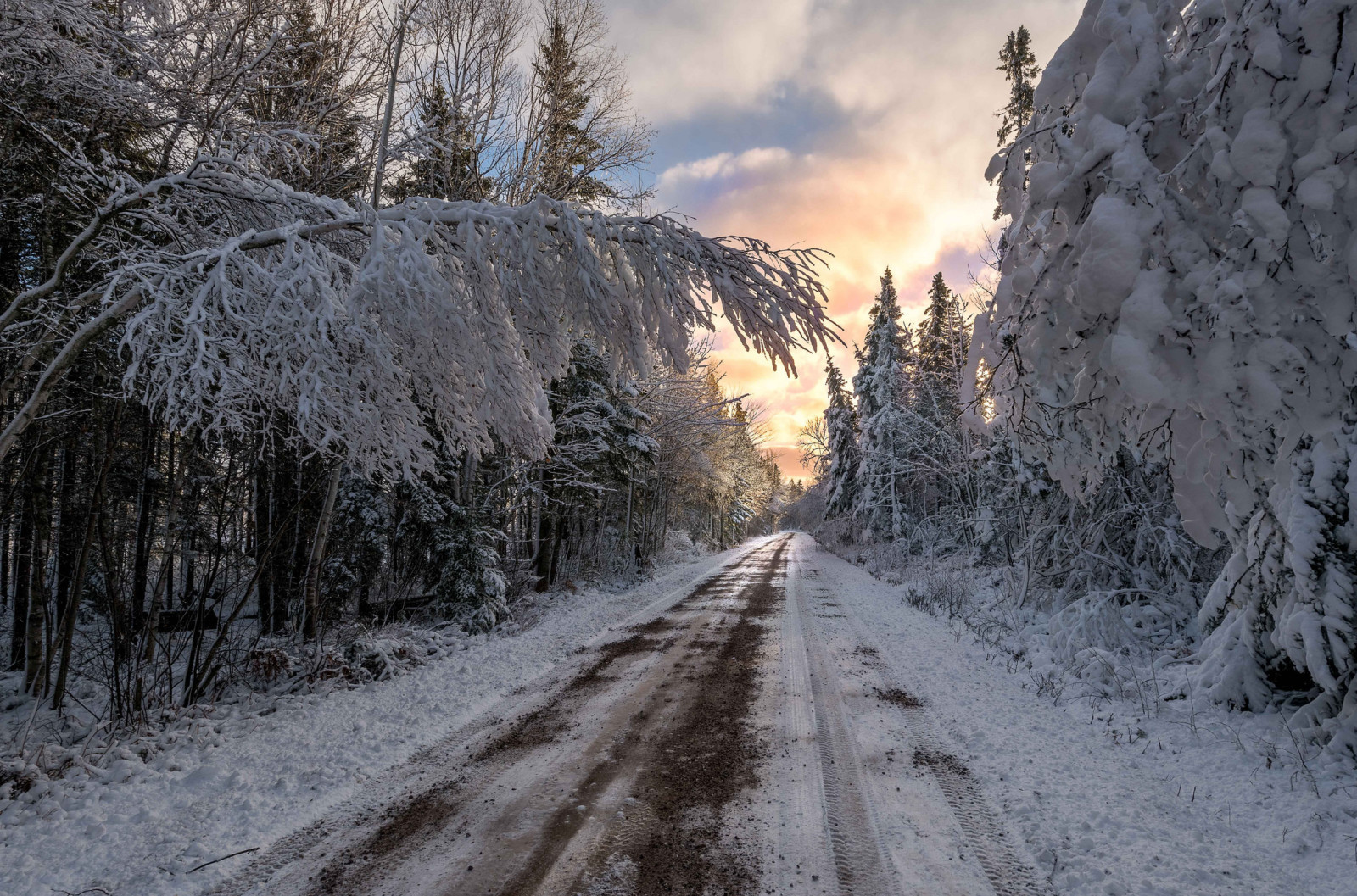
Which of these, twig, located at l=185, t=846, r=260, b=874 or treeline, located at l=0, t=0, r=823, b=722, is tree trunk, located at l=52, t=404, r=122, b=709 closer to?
treeline, located at l=0, t=0, r=823, b=722

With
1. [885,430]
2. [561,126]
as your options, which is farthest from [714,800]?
[885,430]

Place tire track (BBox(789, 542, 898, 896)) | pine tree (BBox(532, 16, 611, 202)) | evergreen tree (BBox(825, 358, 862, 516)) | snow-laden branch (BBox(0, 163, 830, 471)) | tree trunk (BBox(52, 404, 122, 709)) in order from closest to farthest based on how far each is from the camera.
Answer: tire track (BBox(789, 542, 898, 896)) < snow-laden branch (BBox(0, 163, 830, 471)) < tree trunk (BBox(52, 404, 122, 709)) < pine tree (BBox(532, 16, 611, 202)) < evergreen tree (BBox(825, 358, 862, 516))

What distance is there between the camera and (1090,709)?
5.64 m

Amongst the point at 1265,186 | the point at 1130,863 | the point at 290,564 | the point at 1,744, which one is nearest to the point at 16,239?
the point at 290,564

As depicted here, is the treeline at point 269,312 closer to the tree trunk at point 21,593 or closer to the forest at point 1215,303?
the tree trunk at point 21,593

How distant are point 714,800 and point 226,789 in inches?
Result: 139

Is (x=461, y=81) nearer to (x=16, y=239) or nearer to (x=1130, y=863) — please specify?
(x=16, y=239)

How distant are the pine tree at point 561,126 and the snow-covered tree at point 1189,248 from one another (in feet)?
32.6

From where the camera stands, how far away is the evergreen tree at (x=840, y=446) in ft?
119

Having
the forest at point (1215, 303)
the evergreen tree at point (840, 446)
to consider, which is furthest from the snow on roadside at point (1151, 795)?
the evergreen tree at point (840, 446)

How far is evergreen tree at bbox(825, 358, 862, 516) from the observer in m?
36.4

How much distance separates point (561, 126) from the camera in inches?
467

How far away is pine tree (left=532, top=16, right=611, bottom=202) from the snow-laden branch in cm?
806

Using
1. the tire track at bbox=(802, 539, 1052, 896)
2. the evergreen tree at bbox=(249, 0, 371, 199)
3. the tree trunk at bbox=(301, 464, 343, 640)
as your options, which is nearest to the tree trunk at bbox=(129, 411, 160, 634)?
the tree trunk at bbox=(301, 464, 343, 640)
